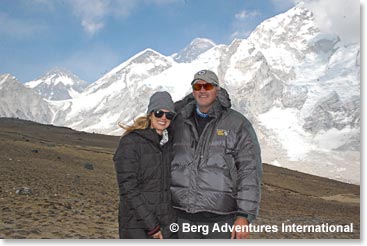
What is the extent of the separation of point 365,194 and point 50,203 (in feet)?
27.4

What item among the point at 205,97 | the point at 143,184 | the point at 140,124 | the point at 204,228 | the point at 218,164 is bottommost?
the point at 204,228

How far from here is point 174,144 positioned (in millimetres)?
6375

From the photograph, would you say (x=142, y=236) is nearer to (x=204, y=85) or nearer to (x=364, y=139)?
(x=204, y=85)

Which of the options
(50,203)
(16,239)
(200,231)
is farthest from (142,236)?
(50,203)

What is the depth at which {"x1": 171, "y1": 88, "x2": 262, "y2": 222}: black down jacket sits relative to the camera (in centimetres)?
601

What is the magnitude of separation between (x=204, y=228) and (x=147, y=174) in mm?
1175

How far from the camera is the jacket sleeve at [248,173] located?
235 inches

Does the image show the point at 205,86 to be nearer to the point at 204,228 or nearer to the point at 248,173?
the point at 248,173

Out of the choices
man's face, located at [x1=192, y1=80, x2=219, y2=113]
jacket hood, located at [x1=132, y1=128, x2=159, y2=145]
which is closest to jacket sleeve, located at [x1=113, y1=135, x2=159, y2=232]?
jacket hood, located at [x1=132, y1=128, x2=159, y2=145]

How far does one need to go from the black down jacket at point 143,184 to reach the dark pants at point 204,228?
0.24 metres

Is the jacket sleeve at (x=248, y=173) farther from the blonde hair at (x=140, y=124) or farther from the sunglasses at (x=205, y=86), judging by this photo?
the blonde hair at (x=140, y=124)

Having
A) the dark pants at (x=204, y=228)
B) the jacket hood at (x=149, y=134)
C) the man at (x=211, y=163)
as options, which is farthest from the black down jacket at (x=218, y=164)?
the jacket hood at (x=149, y=134)

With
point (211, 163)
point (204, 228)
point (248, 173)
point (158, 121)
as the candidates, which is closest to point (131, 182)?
point (158, 121)

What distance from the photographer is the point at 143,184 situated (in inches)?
236
